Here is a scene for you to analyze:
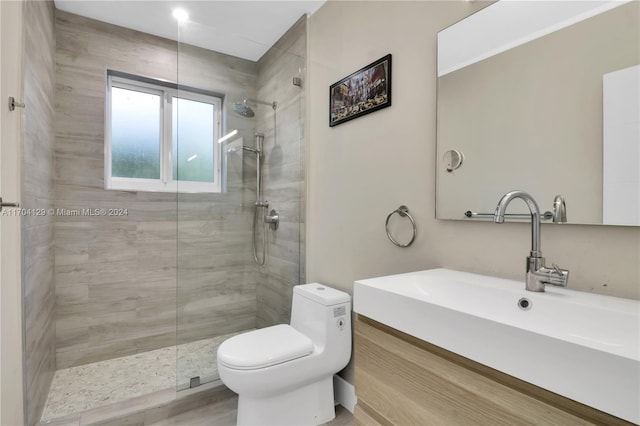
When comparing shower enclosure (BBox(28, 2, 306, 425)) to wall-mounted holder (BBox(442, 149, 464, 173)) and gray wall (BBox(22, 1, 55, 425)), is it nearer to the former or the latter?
gray wall (BBox(22, 1, 55, 425))

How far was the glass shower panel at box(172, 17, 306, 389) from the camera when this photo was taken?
2.01m

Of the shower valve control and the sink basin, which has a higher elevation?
the shower valve control

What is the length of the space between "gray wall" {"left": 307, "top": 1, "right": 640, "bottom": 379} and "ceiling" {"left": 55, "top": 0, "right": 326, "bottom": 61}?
0.97ft

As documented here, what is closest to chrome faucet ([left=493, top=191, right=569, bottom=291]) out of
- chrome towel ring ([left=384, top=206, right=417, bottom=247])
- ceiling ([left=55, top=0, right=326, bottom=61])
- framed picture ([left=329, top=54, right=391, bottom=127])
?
chrome towel ring ([left=384, top=206, right=417, bottom=247])

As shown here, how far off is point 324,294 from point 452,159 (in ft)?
3.18

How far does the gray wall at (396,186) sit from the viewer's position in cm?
96

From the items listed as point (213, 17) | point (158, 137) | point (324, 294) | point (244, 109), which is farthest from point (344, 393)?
point (213, 17)

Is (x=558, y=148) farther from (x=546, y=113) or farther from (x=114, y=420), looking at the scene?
(x=114, y=420)

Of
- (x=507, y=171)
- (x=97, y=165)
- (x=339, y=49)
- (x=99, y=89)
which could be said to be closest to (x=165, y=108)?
(x=99, y=89)

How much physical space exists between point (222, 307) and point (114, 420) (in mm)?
787

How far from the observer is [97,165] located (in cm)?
235

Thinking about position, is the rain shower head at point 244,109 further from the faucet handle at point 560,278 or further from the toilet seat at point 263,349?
the faucet handle at point 560,278

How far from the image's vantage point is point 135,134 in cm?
258

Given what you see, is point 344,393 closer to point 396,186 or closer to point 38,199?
point 396,186
